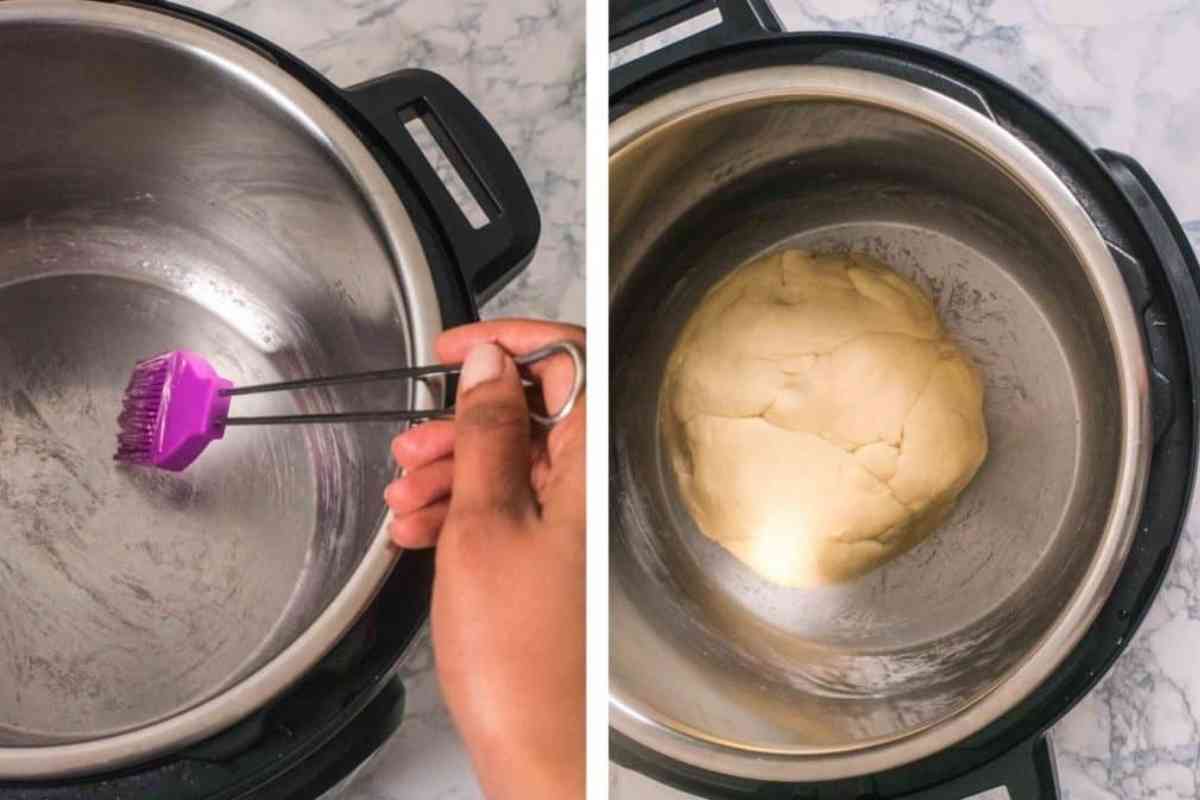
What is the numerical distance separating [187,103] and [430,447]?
9.4 inches

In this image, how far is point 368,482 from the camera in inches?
21.8

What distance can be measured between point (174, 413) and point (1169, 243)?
1.57ft

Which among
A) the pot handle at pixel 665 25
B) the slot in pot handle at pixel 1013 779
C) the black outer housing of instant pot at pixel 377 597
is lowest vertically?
the slot in pot handle at pixel 1013 779

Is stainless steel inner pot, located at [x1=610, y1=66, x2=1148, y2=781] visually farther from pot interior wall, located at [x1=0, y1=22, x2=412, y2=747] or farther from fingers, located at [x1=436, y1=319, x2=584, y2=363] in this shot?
pot interior wall, located at [x1=0, y1=22, x2=412, y2=747]

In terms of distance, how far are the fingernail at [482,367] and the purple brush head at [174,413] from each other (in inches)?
7.6

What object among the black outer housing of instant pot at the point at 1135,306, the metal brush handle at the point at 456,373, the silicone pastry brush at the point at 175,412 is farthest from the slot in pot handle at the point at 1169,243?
the silicone pastry brush at the point at 175,412

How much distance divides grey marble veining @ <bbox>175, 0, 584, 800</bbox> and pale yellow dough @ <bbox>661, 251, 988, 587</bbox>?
3.2 inches

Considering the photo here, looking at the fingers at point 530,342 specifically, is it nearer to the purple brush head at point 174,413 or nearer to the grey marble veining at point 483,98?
the grey marble veining at point 483,98

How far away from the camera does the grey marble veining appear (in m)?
0.54

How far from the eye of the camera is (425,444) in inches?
18.0

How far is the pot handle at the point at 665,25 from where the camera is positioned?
0.46m

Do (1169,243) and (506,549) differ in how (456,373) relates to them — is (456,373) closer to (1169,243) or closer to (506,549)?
(506,549)

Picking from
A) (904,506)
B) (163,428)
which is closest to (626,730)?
(904,506)

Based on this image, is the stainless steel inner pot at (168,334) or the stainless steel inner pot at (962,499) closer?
the stainless steel inner pot at (962,499)
